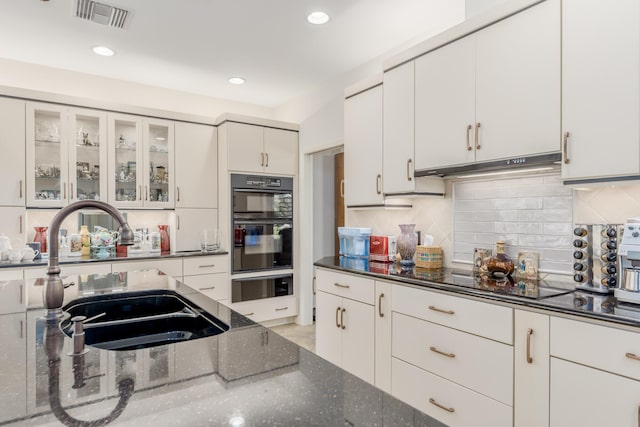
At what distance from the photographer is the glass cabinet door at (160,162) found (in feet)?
12.3

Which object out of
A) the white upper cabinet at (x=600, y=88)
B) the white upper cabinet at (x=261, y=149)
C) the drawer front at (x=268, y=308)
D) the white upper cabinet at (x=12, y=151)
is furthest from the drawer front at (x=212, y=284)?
the white upper cabinet at (x=600, y=88)

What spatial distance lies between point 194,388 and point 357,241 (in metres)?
2.50

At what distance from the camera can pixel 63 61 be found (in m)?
3.37

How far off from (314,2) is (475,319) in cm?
224

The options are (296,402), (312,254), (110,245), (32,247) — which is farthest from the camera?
(312,254)

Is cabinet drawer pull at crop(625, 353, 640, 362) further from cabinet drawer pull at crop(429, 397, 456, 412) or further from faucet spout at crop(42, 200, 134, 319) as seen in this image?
faucet spout at crop(42, 200, 134, 319)

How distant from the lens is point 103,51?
3164mm

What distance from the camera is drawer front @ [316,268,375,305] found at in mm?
2383

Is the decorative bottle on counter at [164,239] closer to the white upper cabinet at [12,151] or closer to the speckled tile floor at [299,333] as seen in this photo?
the white upper cabinet at [12,151]

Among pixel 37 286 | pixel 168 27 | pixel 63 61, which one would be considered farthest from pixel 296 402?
pixel 63 61

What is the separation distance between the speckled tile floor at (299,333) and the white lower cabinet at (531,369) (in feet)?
7.47

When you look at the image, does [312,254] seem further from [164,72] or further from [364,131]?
[164,72]

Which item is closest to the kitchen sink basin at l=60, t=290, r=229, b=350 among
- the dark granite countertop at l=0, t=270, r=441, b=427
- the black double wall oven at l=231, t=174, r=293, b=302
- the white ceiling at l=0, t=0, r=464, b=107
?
the dark granite countertop at l=0, t=270, r=441, b=427

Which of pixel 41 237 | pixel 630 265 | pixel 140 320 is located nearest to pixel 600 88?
pixel 630 265
